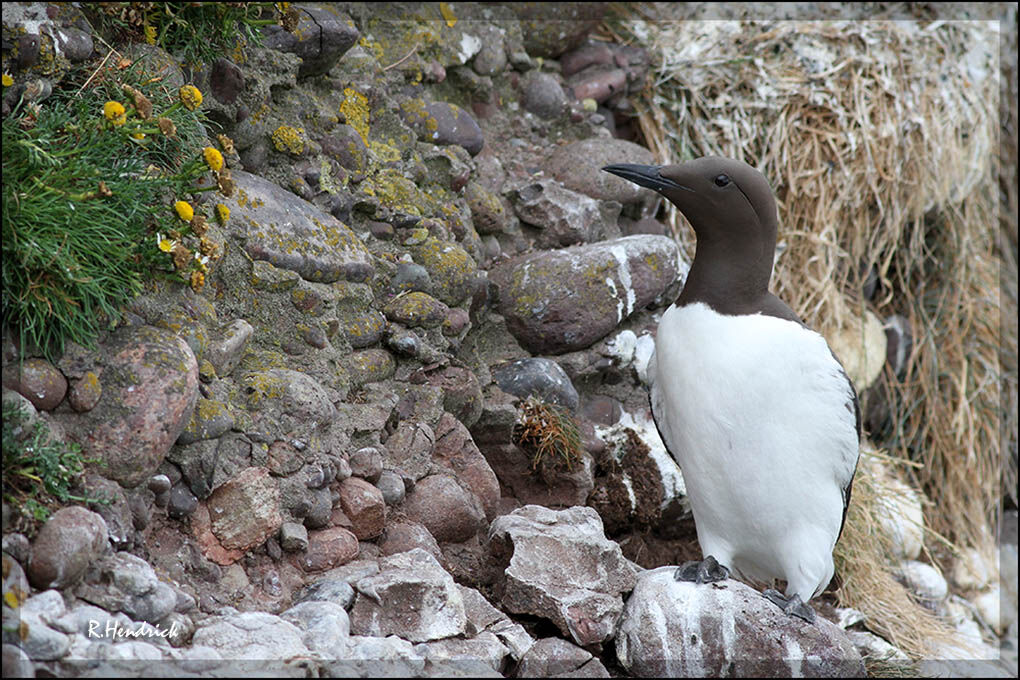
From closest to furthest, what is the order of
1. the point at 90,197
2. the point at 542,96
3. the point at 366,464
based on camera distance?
1. the point at 90,197
2. the point at 366,464
3. the point at 542,96

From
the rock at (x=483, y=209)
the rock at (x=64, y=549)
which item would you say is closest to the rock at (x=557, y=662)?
the rock at (x=64, y=549)

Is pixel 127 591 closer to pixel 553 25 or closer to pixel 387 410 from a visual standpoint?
pixel 387 410

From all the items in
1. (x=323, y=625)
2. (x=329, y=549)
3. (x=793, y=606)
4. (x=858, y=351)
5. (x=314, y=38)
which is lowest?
(x=858, y=351)

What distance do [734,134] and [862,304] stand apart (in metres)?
1.31

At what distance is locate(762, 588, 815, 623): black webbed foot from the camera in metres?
3.36

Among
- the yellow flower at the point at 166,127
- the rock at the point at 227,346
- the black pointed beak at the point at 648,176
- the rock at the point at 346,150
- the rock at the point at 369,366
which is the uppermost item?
the yellow flower at the point at 166,127

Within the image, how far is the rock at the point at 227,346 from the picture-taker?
3.25 meters

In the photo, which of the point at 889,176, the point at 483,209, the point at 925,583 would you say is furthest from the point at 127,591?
the point at 889,176

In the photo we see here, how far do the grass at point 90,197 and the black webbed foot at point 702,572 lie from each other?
5.86 feet

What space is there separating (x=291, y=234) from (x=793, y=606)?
80.4 inches

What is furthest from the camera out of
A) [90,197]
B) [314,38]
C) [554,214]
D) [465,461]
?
[554,214]

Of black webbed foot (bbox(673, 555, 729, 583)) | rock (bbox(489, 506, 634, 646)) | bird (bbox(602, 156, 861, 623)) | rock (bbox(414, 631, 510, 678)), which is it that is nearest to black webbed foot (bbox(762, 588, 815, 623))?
bird (bbox(602, 156, 861, 623))

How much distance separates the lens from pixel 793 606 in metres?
3.41

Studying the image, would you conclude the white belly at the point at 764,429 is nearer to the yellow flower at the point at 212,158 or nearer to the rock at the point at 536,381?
the rock at the point at 536,381
